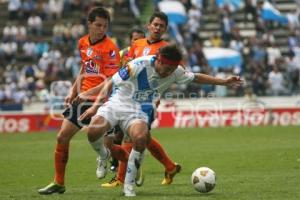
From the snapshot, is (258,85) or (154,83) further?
(258,85)

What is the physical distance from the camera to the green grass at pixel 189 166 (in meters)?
11.8

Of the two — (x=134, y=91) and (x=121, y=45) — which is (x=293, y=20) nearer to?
(x=121, y=45)

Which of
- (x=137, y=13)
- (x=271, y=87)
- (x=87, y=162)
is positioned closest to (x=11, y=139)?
(x=87, y=162)

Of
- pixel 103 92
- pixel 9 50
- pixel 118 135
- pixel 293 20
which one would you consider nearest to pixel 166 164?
pixel 118 135

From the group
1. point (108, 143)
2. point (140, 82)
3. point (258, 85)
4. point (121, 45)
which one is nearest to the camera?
point (140, 82)

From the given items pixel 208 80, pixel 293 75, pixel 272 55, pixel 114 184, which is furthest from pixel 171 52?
pixel 272 55

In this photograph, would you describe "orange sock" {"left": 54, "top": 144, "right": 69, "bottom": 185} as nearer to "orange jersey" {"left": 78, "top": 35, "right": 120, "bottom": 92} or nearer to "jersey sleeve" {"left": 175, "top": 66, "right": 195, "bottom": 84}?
"orange jersey" {"left": 78, "top": 35, "right": 120, "bottom": 92}

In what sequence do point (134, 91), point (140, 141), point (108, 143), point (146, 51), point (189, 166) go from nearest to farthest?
point (140, 141)
point (134, 91)
point (108, 143)
point (146, 51)
point (189, 166)

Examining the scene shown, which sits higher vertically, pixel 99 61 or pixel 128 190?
pixel 99 61

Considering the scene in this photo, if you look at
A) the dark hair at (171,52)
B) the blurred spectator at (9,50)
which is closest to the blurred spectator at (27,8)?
the blurred spectator at (9,50)

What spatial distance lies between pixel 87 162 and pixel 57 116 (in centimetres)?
1540

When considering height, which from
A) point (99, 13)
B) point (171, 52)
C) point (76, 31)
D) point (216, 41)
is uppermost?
point (99, 13)

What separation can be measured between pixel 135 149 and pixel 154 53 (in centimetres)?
317

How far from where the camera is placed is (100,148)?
40.1 ft
